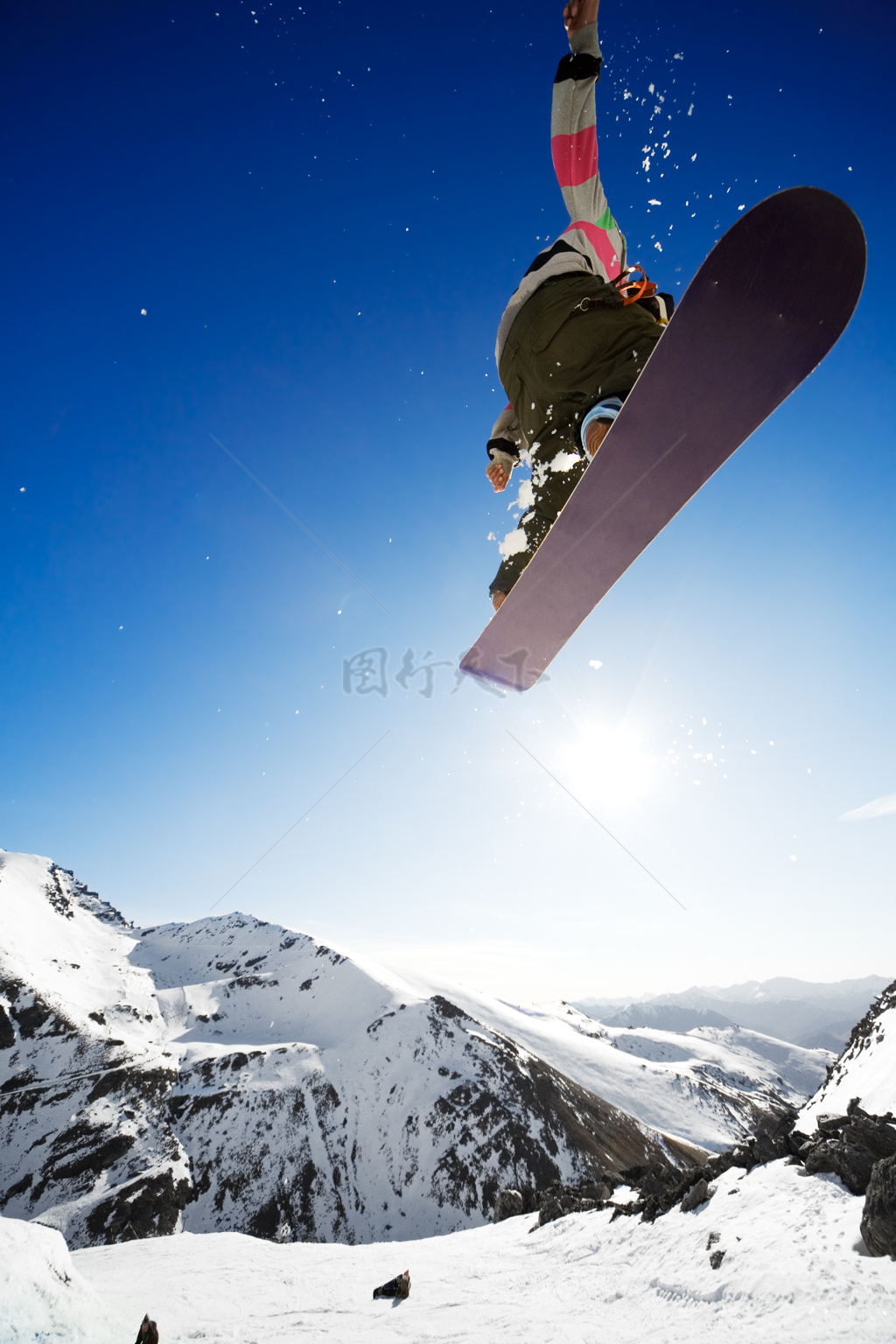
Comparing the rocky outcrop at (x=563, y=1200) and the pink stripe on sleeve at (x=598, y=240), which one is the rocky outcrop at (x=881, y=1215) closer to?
the rocky outcrop at (x=563, y=1200)

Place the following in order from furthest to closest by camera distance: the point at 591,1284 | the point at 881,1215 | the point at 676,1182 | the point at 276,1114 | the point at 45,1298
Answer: the point at 276,1114 → the point at 676,1182 → the point at 591,1284 → the point at 45,1298 → the point at 881,1215

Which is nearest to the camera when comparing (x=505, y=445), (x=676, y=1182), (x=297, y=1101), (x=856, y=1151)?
(x=505, y=445)

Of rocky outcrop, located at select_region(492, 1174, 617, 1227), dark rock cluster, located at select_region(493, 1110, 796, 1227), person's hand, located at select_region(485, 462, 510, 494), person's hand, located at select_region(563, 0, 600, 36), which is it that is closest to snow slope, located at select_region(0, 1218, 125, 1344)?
dark rock cluster, located at select_region(493, 1110, 796, 1227)

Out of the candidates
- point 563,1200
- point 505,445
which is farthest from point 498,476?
point 563,1200

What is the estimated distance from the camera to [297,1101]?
47875 millimetres

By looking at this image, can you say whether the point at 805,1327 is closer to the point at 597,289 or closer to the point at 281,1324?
the point at 281,1324

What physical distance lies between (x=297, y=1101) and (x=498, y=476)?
61.7 m

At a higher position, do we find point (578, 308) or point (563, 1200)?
point (578, 308)

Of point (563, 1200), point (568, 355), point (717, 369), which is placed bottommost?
point (563, 1200)

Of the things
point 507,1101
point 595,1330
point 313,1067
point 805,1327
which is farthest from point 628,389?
point 313,1067

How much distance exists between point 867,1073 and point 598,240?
12510mm

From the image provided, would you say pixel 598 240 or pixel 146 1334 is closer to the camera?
pixel 598 240

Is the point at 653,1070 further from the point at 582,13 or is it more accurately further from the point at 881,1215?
the point at 582,13

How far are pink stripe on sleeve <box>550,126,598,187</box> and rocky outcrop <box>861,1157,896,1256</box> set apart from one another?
698 centimetres
